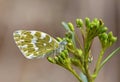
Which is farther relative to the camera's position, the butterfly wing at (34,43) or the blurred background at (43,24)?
the blurred background at (43,24)

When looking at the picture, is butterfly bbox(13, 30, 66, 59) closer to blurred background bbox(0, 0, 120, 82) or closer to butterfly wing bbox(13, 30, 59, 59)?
butterfly wing bbox(13, 30, 59, 59)

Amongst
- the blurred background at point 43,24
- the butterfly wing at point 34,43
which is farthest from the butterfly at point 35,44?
the blurred background at point 43,24

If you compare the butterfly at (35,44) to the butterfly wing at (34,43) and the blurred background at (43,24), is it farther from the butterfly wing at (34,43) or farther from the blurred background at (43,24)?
the blurred background at (43,24)

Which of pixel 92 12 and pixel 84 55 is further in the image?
pixel 92 12

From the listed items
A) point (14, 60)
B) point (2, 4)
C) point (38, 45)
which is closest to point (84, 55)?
point (38, 45)

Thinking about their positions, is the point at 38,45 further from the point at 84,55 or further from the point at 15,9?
the point at 15,9

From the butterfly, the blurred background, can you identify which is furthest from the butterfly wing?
the blurred background

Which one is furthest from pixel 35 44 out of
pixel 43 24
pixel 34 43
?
pixel 43 24
